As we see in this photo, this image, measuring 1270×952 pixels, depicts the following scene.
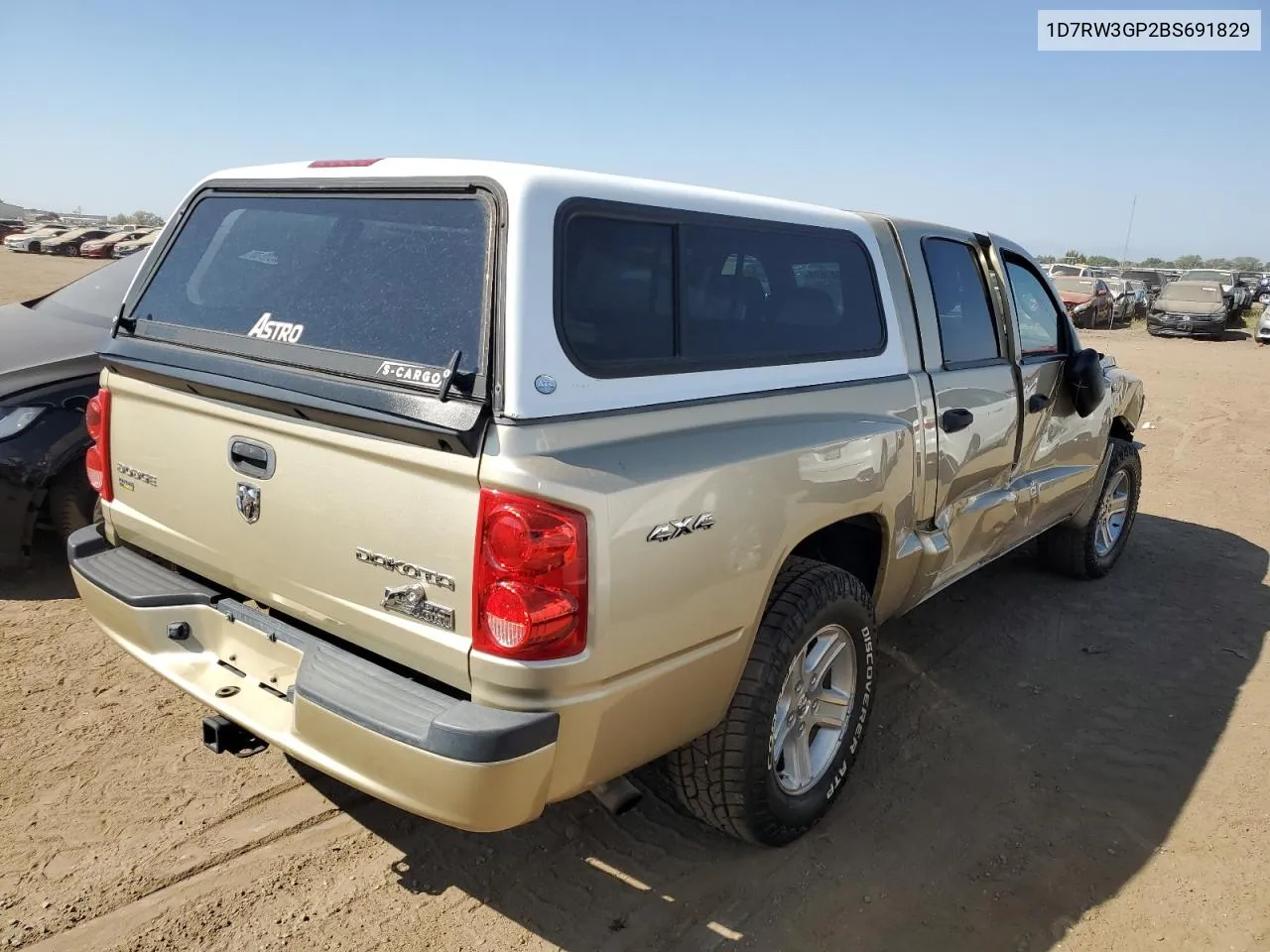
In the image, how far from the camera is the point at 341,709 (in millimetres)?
2275

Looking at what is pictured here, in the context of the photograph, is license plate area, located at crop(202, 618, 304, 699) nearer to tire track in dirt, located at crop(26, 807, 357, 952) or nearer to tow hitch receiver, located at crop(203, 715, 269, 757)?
tow hitch receiver, located at crop(203, 715, 269, 757)

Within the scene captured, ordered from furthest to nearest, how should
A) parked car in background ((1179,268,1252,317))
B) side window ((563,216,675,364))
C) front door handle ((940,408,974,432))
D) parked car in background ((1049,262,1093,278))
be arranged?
parked car in background ((1049,262,1093,278)), parked car in background ((1179,268,1252,317)), front door handle ((940,408,974,432)), side window ((563,216,675,364))

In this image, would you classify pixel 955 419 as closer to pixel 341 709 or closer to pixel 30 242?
pixel 341 709

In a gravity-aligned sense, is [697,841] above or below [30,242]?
above

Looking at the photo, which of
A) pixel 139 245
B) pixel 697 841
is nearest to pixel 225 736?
pixel 697 841

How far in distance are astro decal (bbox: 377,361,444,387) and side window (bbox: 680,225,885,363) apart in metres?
0.76

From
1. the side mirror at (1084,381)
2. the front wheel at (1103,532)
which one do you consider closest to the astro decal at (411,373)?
the side mirror at (1084,381)

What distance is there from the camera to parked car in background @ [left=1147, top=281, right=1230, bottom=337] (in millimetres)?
24891

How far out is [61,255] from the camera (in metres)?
34.2

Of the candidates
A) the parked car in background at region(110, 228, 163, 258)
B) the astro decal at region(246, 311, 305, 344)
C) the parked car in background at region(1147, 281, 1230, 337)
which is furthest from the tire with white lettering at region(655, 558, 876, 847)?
the parked car in background at region(1147, 281, 1230, 337)

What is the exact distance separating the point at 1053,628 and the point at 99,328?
17.6 feet

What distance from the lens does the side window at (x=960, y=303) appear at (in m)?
3.84

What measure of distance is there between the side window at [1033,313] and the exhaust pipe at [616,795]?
2900 millimetres

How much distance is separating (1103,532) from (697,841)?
391 centimetres
